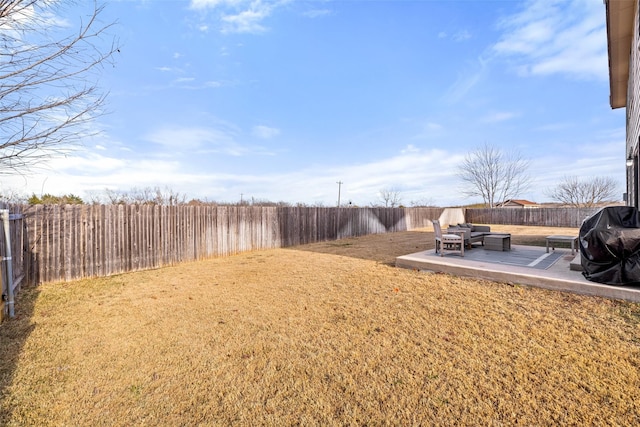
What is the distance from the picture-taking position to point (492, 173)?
1219 inches

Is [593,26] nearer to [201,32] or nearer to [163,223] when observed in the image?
[201,32]

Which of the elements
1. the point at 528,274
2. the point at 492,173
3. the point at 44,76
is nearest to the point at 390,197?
the point at 492,173

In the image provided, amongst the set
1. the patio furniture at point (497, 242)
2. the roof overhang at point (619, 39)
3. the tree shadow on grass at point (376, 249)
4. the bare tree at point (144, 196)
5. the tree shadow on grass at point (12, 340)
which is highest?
the roof overhang at point (619, 39)

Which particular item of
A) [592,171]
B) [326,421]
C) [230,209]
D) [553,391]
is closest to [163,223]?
[230,209]

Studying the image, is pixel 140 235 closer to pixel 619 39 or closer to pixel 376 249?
pixel 376 249

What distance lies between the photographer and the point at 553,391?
1889 millimetres

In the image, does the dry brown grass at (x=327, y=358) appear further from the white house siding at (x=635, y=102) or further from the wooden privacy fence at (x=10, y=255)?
the white house siding at (x=635, y=102)

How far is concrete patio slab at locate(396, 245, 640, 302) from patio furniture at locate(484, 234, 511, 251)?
850 mm

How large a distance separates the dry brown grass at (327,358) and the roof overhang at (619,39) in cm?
637

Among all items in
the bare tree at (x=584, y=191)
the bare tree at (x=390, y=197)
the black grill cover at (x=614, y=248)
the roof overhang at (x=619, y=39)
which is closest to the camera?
the black grill cover at (x=614, y=248)

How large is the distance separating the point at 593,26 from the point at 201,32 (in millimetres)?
11060

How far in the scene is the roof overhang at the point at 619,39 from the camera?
18.0 feet

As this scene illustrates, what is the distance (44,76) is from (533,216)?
93.8ft

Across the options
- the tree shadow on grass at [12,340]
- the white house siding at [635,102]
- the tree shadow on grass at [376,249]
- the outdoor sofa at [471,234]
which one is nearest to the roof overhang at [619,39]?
the white house siding at [635,102]
